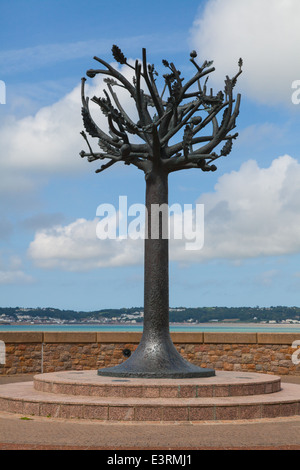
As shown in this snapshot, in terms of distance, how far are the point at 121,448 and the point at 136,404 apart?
1.97 m

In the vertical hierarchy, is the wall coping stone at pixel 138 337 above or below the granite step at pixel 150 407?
above

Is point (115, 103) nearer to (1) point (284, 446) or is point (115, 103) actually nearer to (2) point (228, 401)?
(2) point (228, 401)

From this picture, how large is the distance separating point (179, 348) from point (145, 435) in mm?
8741

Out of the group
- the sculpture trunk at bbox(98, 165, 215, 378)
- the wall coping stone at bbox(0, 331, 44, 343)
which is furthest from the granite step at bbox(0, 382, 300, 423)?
the wall coping stone at bbox(0, 331, 44, 343)

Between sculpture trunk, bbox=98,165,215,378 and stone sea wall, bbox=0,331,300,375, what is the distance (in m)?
4.58

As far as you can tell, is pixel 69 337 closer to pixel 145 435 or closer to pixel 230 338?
pixel 230 338

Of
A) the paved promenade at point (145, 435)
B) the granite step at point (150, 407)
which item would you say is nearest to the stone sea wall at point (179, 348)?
the granite step at point (150, 407)

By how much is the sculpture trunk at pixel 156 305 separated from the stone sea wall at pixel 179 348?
4584 mm

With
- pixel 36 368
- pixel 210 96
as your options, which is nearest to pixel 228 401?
pixel 210 96

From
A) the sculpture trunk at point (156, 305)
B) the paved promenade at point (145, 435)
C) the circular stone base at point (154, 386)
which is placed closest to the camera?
the paved promenade at point (145, 435)

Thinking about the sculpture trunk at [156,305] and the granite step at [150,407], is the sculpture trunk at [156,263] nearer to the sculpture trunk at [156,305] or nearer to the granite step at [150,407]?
the sculpture trunk at [156,305]

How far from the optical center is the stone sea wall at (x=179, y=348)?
632 inches

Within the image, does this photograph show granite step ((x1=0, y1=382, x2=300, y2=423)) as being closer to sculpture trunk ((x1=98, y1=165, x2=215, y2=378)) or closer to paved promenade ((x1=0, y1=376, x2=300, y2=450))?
paved promenade ((x1=0, y1=376, x2=300, y2=450))
